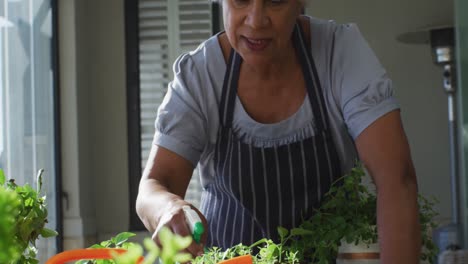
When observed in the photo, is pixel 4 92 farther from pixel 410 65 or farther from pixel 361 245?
pixel 361 245

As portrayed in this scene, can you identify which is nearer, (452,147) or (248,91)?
(248,91)

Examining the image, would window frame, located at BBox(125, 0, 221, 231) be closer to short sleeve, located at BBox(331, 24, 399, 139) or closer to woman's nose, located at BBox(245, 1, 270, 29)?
short sleeve, located at BBox(331, 24, 399, 139)

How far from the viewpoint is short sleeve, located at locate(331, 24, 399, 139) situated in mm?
1249

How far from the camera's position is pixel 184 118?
134 cm

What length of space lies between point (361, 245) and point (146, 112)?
12.6ft

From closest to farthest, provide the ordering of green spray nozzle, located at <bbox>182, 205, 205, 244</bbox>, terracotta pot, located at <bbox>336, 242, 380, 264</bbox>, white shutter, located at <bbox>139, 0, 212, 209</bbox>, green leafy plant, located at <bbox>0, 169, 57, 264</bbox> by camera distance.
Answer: green leafy plant, located at <bbox>0, 169, 57, 264</bbox>, green spray nozzle, located at <bbox>182, 205, 205, 244</bbox>, terracotta pot, located at <bbox>336, 242, 380, 264</bbox>, white shutter, located at <bbox>139, 0, 212, 209</bbox>

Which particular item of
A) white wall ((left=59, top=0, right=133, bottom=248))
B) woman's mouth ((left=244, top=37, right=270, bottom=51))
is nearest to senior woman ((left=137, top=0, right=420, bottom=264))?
woman's mouth ((left=244, top=37, right=270, bottom=51))

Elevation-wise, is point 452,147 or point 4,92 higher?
point 4,92

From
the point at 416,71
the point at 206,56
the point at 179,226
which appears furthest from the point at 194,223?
the point at 416,71

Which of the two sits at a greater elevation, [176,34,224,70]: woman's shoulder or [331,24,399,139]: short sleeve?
[176,34,224,70]: woman's shoulder

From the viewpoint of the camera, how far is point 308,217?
A: 1.39m

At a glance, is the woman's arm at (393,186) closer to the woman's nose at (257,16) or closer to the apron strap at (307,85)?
the apron strap at (307,85)

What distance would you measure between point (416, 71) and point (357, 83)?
129 inches

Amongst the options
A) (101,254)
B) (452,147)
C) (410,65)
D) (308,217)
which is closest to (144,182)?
(308,217)
